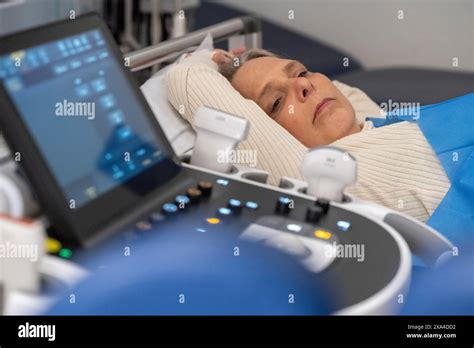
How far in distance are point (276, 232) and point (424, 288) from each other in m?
0.22

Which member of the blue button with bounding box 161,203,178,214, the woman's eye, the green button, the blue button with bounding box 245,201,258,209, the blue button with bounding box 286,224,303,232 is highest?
the green button

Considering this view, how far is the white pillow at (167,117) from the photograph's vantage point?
50.3 inches

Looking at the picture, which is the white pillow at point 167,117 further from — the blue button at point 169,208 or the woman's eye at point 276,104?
the blue button at point 169,208

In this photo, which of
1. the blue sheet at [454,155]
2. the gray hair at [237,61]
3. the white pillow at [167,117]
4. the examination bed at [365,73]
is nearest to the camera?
the blue sheet at [454,155]

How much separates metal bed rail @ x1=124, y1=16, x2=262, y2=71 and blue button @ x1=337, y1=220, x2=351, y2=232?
0.48 meters

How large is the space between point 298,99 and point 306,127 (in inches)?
2.1

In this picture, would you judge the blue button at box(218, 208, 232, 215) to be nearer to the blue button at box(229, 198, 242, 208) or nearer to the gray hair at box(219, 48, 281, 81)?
the blue button at box(229, 198, 242, 208)

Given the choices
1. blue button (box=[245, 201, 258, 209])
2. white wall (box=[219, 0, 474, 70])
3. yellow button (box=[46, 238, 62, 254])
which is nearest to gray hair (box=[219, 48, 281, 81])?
blue button (box=[245, 201, 258, 209])

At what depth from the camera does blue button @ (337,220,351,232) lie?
0.84 m

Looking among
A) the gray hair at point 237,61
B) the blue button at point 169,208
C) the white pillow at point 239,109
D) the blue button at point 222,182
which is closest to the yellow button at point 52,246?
the blue button at point 169,208

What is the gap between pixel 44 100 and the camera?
2.43 ft

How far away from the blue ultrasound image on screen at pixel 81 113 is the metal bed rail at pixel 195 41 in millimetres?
306

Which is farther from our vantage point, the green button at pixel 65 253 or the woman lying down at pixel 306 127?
the woman lying down at pixel 306 127
